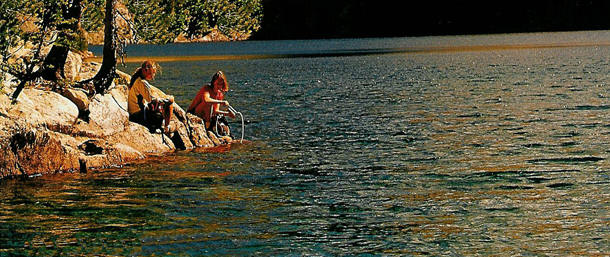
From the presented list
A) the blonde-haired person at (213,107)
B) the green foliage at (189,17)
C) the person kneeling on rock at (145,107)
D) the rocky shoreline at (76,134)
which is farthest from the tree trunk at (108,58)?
the green foliage at (189,17)

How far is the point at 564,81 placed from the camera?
55.3 metres

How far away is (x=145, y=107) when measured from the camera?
2655cm

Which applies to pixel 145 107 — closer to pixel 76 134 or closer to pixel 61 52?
pixel 76 134

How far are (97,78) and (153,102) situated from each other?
223 cm

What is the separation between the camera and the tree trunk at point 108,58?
28.0 metres

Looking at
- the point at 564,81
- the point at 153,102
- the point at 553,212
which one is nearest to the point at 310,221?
the point at 553,212

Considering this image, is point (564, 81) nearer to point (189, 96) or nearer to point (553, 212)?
point (189, 96)

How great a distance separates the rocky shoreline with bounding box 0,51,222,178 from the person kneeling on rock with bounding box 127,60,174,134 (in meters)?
0.34

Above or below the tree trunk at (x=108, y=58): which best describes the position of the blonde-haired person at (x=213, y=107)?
A: below

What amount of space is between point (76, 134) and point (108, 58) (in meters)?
4.10

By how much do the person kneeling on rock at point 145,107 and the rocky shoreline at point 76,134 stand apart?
343 mm

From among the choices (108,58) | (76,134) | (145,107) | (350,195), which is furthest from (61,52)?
(350,195)

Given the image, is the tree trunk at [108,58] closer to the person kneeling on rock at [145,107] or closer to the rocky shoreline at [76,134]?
the rocky shoreline at [76,134]

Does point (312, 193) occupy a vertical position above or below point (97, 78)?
below
